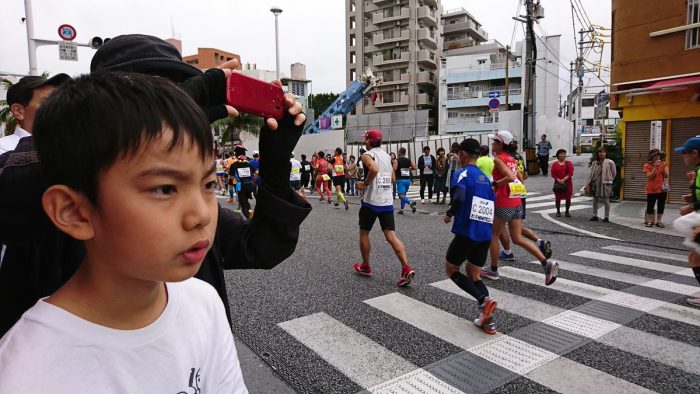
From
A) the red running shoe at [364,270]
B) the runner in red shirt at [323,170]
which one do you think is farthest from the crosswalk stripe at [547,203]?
the red running shoe at [364,270]

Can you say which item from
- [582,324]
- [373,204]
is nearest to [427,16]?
[373,204]

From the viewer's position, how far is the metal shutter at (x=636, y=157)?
517 inches

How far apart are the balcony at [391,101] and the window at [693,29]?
41.4 meters

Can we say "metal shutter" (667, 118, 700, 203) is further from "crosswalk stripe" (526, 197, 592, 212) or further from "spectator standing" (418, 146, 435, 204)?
"spectator standing" (418, 146, 435, 204)

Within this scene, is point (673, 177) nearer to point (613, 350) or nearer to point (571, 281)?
point (571, 281)

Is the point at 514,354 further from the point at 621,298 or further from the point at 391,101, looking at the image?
the point at 391,101

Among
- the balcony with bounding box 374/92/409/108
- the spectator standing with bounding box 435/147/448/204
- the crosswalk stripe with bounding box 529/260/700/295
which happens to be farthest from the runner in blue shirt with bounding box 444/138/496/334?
the balcony with bounding box 374/92/409/108

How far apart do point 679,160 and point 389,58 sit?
149ft

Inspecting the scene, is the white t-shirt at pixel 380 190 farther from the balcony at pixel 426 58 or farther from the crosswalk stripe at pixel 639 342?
the balcony at pixel 426 58

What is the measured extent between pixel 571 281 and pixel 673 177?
9.38 meters

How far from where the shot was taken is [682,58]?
12.2 meters

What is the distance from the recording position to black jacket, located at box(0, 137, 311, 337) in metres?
0.90

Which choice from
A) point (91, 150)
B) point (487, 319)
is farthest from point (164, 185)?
point (487, 319)

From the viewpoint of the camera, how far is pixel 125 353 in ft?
2.89
